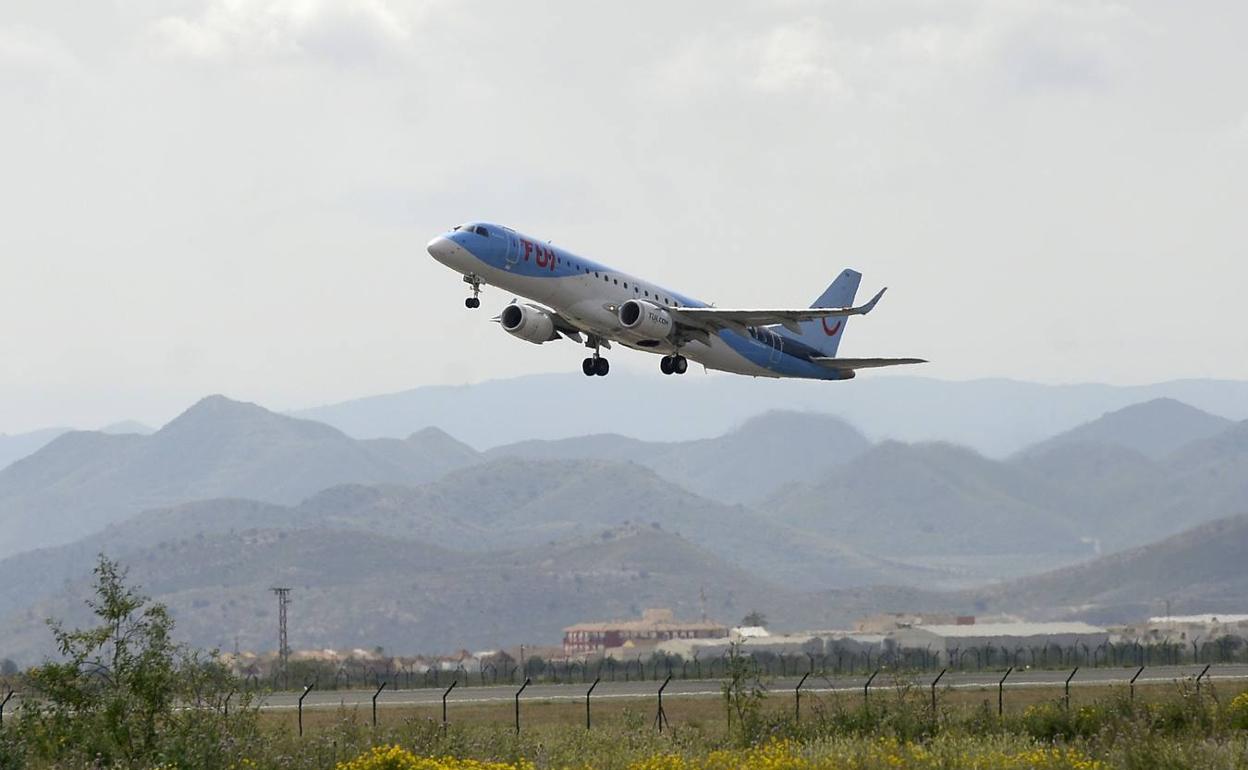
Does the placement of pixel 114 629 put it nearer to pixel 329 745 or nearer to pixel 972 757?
pixel 329 745

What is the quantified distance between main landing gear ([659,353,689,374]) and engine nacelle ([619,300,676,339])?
221cm

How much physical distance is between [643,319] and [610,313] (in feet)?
3.93

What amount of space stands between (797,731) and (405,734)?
879 centimetres

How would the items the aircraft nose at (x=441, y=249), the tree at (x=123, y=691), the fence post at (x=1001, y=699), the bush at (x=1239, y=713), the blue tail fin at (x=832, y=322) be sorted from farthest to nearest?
the blue tail fin at (x=832, y=322) < the aircraft nose at (x=441, y=249) < the fence post at (x=1001, y=699) < the bush at (x=1239, y=713) < the tree at (x=123, y=691)

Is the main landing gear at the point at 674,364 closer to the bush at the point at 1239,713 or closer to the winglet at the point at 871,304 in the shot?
the winglet at the point at 871,304

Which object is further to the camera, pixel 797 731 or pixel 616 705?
pixel 616 705

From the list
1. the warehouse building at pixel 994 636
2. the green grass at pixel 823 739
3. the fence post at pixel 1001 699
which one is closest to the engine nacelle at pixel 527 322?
the green grass at pixel 823 739

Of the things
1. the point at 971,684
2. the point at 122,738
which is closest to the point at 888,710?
the point at 122,738

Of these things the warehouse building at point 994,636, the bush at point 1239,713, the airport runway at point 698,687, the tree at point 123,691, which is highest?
the tree at point 123,691

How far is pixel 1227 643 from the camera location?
92312 millimetres

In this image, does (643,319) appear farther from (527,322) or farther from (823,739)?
(823,739)

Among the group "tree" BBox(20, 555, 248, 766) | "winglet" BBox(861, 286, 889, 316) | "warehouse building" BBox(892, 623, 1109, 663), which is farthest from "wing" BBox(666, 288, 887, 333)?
"warehouse building" BBox(892, 623, 1109, 663)

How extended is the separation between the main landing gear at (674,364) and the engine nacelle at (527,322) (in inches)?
172

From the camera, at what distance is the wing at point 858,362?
2618 inches
